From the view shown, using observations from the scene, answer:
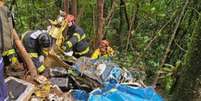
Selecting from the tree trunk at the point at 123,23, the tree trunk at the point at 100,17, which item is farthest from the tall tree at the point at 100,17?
the tree trunk at the point at 123,23

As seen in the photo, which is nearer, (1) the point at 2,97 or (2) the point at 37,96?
(1) the point at 2,97

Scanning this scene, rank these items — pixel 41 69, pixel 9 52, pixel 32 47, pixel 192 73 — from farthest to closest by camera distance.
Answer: pixel 32 47
pixel 41 69
pixel 9 52
pixel 192 73

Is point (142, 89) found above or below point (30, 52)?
below

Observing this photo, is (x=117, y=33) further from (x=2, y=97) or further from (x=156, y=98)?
(x=2, y=97)

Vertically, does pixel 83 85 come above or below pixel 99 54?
below

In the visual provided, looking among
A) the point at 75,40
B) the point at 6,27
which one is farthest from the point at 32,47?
the point at 6,27

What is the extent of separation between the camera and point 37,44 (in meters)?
5.80

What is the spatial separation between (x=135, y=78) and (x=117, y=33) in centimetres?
487

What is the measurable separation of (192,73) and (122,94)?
35.5 inches

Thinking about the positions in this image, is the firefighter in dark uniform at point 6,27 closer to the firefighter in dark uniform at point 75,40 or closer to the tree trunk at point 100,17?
the firefighter in dark uniform at point 75,40

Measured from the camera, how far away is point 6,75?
541cm

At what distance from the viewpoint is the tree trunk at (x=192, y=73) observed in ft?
16.0

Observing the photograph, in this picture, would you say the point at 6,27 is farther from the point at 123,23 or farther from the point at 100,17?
Answer: the point at 123,23

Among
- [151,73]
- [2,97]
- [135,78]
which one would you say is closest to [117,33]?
[151,73]
